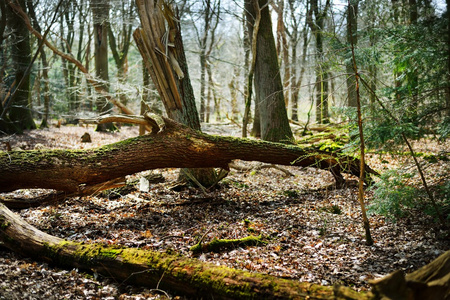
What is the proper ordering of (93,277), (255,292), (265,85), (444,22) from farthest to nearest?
(265,85) → (444,22) → (93,277) → (255,292)

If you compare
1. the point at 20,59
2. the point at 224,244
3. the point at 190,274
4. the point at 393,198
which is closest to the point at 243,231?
the point at 224,244

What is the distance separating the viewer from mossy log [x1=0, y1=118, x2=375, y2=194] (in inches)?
190

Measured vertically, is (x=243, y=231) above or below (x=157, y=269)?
below

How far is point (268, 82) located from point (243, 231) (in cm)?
582

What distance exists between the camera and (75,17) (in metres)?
20.6

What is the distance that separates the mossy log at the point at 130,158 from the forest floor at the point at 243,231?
69 centimetres

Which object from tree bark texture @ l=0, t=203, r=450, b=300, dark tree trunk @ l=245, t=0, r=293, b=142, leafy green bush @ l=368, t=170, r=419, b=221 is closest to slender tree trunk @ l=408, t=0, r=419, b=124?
leafy green bush @ l=368, t=170, r=419, b=221

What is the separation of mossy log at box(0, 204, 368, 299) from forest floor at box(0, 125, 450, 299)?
0.41 ft

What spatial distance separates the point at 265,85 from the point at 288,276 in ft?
23.2

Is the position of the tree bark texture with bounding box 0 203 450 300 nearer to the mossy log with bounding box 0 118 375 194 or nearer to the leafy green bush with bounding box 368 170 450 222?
the mossy log with bounding box 0 118 375 194

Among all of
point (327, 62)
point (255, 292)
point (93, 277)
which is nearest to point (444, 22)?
point (327, 62)

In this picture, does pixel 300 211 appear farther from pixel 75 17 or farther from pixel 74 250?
pixel 75 17

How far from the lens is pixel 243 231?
5.03 m

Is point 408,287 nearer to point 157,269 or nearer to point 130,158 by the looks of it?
point 157,269
